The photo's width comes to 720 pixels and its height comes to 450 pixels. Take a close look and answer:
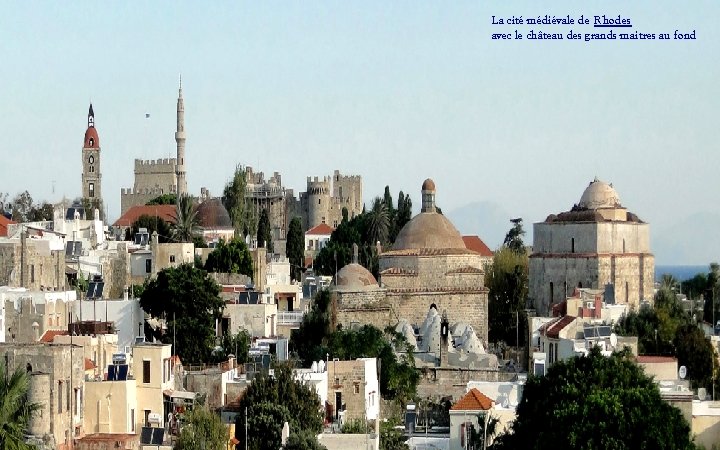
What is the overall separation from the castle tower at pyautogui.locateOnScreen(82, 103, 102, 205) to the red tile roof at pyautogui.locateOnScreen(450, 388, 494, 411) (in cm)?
7281

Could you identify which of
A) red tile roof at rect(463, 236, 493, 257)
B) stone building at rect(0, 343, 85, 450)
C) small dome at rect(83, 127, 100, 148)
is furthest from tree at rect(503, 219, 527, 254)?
stone building at rect(0, 343, 85, 450)

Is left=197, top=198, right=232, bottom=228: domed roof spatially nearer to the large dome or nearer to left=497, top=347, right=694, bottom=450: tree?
the large dome

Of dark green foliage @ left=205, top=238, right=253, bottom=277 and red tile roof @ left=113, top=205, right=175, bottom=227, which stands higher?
red tile roof @ left=113, top=205, right=175, bottom=227

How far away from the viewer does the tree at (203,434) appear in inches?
1400

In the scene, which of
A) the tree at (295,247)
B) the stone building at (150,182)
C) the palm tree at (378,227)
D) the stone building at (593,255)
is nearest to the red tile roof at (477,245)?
the palm tree at (378,227)

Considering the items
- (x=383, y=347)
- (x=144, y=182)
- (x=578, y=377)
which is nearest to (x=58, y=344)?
(x=578, y=377)

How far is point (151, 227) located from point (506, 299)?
58.0 ft

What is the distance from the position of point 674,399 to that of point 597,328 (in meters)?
7.39

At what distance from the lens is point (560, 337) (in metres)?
46.8

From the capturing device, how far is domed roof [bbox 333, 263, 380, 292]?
189 feet

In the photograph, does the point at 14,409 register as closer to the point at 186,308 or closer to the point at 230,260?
the point at 186,308

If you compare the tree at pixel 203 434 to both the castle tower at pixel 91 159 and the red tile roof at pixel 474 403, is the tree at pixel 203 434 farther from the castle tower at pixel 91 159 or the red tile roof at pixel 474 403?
the castle tower at pixel 91 159

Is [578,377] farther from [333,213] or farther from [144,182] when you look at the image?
[144,182]

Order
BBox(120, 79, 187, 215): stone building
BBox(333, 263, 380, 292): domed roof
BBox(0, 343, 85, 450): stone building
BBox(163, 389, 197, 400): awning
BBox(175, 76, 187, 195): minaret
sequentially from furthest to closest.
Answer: BBox(120, 79, 187, 215): stone building, BBox(175, 76, 187, 195): minaret, BBox(333, 263, 380, 292): domed roof, BBox(163, 389, 197, 400): awning, BBox(0, 343, 85, 450): stone building
